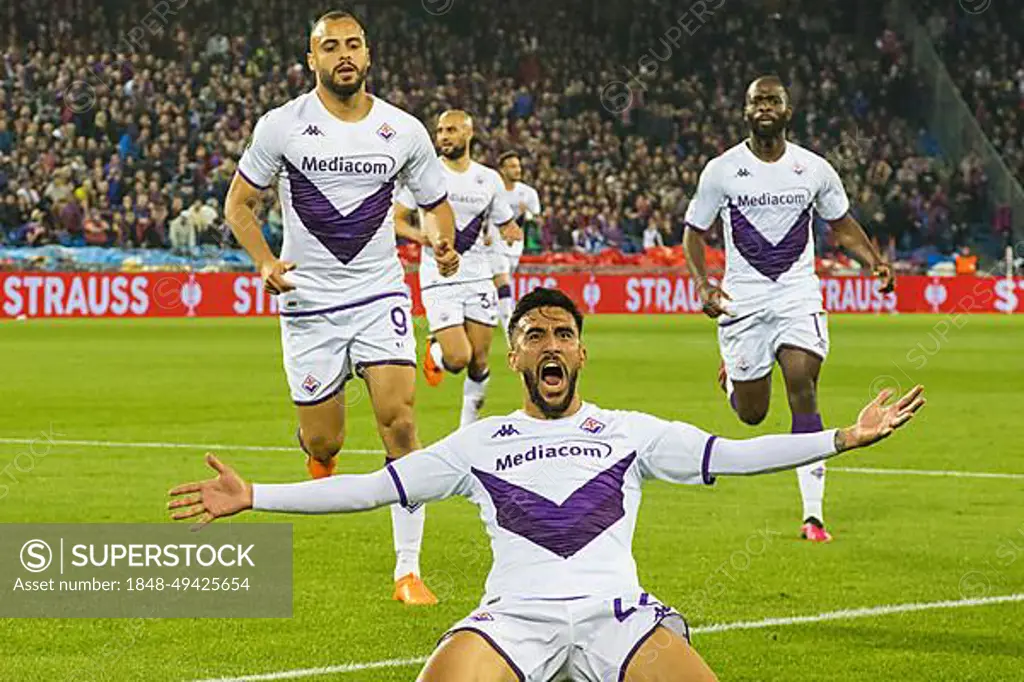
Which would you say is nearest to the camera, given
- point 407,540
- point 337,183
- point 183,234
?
point 407,540

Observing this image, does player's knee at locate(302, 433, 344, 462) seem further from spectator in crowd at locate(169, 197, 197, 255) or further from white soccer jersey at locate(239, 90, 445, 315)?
spectator in crowd at locate(169, 197, 197, 255)

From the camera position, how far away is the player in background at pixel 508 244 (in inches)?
812

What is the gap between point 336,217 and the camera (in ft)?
30.6

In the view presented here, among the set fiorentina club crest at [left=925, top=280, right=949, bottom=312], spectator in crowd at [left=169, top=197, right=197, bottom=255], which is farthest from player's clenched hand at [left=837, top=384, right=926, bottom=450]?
fiorentina club crest at [left=925, top=280, right=949, bottom=312]

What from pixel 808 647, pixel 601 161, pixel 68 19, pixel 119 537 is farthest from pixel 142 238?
pixel 808 647

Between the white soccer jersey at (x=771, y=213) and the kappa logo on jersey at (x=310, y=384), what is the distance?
3095 mm

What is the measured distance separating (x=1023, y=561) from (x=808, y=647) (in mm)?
2763

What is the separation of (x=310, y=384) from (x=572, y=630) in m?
4.19

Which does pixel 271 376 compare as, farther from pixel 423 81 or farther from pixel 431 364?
pixel 423 81

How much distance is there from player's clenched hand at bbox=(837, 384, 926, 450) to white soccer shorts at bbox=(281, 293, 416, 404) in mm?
4013

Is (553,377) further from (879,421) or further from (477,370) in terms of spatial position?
(477,370)

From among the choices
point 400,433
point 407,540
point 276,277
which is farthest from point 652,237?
point 276,277

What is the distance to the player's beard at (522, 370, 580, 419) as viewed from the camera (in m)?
5.73

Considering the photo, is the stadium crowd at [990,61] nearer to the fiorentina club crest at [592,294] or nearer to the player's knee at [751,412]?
the fiorentina club crest at [592,294]
